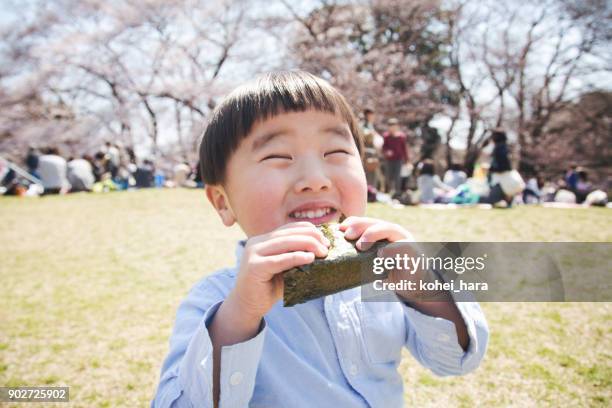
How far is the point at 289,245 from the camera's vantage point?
83cm

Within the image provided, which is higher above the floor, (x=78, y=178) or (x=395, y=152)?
(x=395, y=152)

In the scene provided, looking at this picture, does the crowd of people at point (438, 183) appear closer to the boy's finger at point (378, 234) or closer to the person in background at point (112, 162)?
the boy's finger at point (378, 234)

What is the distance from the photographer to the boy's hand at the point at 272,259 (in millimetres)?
818

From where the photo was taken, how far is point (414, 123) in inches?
769

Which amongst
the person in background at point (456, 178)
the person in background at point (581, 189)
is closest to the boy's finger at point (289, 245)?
the person in background at point (456, 178)

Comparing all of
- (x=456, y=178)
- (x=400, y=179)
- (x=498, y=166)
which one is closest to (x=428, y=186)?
(x=400, y=179)

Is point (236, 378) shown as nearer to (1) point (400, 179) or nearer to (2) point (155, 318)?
(2) point (155, 318)

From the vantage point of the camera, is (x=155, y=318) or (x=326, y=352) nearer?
(x=326, y=352)

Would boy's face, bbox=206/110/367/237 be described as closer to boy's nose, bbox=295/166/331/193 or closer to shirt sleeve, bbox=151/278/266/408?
boy's nose, bbox=295/166/331/193

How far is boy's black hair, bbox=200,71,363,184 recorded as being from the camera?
120 cm

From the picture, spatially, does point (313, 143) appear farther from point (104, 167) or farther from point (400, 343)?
point (104, 167)

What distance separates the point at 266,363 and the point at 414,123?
19631mm

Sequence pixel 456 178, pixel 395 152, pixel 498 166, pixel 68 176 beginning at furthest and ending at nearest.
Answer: pixel 68 176
pixel 456 178
pixel 395 152
pixel 498 166

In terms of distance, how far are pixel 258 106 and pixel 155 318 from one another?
7.28 ft
